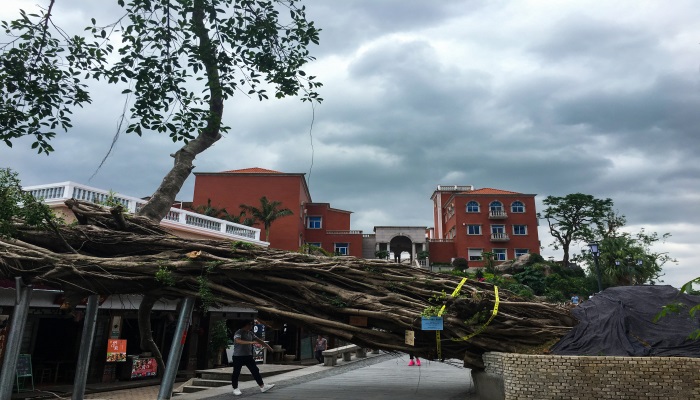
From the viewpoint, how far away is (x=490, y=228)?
4734 cm

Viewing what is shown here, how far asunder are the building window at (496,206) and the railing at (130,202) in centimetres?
2913

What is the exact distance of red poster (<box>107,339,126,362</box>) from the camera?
1285cm

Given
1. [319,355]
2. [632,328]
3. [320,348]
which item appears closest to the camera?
[632,328]

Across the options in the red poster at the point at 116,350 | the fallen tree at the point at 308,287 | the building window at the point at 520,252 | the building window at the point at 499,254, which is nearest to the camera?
the fallen tree at the point at 308,287

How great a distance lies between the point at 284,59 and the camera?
376 inches

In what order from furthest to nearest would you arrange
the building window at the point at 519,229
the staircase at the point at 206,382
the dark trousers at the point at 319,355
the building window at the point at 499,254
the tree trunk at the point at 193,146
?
the building window at the point at 519,229
the building window at the point at 499,254
the dark trousers at the point at 319,355
the staircase at the point at 206,382
the tree trunk at the point at 193,146

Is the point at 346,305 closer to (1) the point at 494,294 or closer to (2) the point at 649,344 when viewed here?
(1) the point at 494,294

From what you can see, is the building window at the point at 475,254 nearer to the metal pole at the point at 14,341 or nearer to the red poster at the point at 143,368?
the red poster at the point at 143,368

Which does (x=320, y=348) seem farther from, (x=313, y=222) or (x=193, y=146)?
(x=313, y=222)

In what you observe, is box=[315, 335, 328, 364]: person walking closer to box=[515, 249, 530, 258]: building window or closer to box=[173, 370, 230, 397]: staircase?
box=[173, 370, 230, 397]: staircase

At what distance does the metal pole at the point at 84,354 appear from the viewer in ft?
25.2

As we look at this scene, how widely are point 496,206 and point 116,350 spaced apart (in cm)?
Result: 4108

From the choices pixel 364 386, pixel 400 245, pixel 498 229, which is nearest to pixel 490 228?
pixel 498 229

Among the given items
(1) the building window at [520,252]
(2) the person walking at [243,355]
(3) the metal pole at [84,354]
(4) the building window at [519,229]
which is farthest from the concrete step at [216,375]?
(4) the building window at [519,229]
